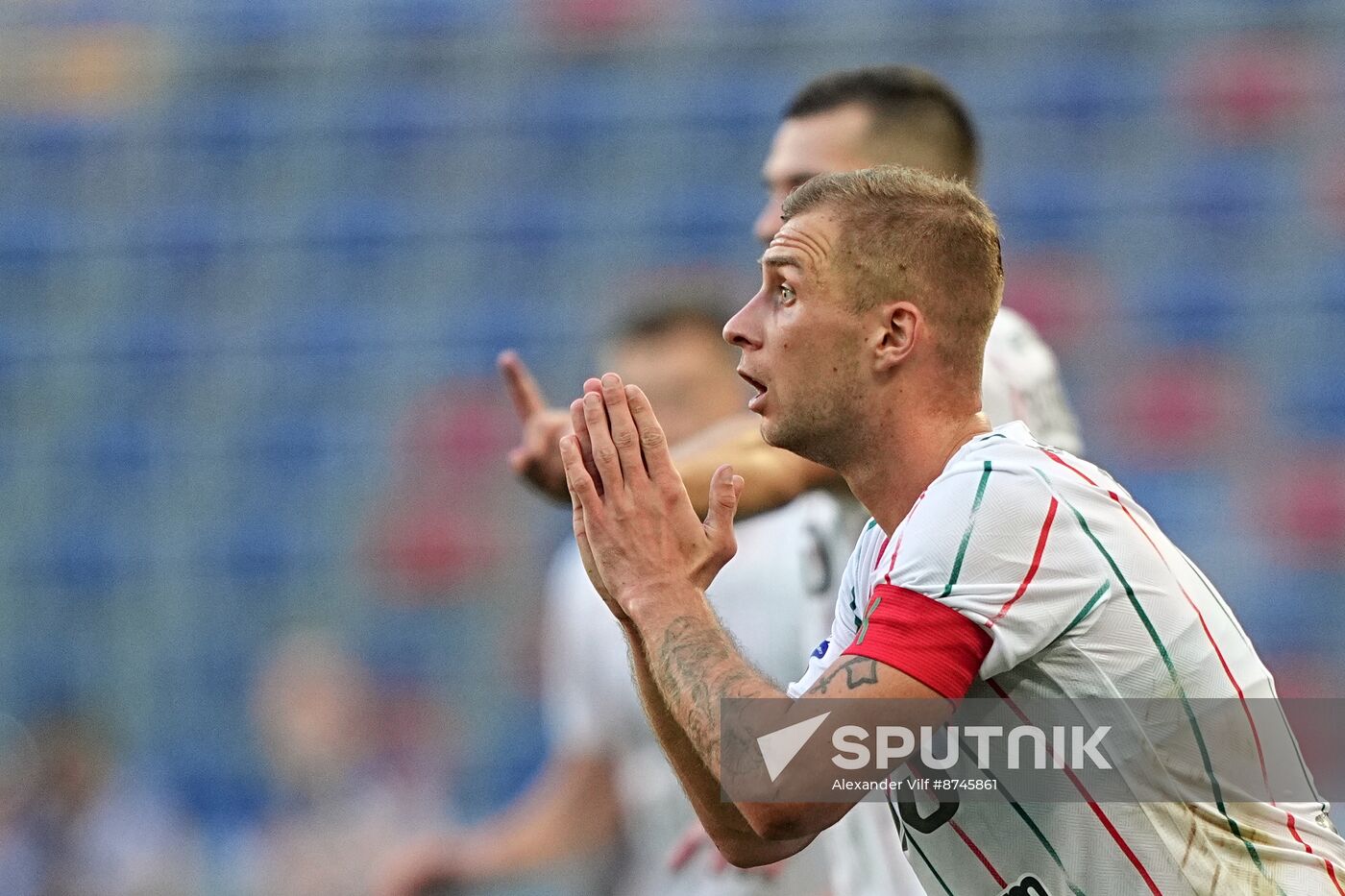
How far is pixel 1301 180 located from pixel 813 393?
415 inches

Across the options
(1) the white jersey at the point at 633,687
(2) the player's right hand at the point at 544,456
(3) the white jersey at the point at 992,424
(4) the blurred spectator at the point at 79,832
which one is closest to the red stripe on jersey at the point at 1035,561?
(3) the white jersey at the point at 992,424

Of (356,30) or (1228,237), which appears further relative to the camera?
Answer: (356,30)

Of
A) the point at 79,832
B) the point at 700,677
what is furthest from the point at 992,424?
the point at 79,832

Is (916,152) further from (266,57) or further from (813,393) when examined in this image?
(266,57)

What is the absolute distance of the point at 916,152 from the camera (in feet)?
13.1

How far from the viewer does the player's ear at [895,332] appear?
8.15 feet

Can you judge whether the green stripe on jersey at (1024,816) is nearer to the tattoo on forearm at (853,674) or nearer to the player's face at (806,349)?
→ the tattoo on forearm at (853,674)

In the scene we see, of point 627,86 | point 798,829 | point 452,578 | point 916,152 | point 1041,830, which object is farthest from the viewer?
point 627,86

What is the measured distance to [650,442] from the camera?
2.49 meters

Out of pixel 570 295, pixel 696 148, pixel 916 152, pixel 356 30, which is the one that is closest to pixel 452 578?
pixel 570 295

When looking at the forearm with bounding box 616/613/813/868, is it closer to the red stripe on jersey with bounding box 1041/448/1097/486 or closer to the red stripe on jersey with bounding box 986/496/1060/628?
the red stripe on jersey with bounding box 986/496/1060/628

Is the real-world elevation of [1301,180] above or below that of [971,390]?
below

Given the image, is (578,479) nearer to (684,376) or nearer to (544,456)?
(544,456)

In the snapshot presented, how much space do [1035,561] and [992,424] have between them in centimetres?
117
